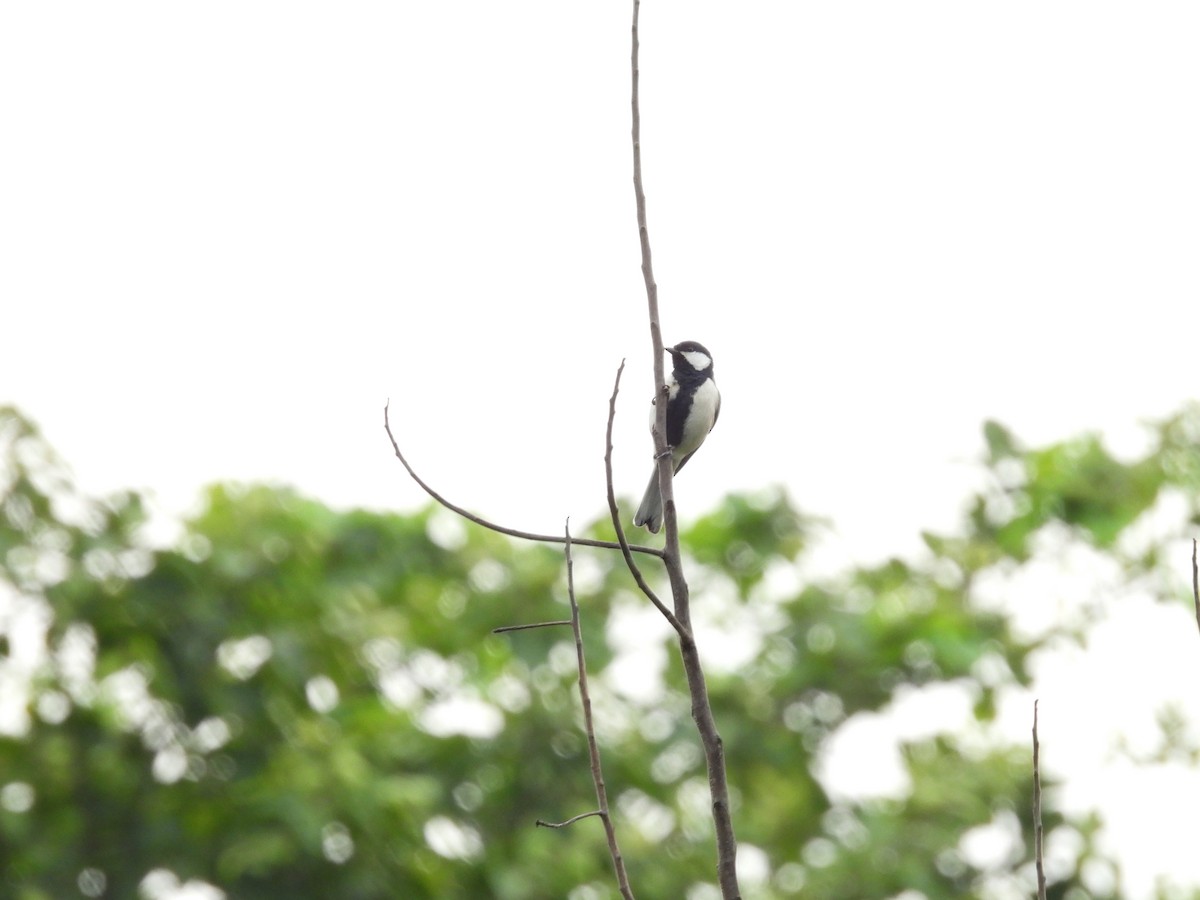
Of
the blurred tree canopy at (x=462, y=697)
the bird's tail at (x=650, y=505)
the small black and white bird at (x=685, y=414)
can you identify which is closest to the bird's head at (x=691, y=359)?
the small black and white bird at (x=685, y=414)

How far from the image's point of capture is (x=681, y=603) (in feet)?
7.64

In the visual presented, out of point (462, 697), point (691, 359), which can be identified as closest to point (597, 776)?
point (691, 359)

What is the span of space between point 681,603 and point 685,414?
299 centimetres

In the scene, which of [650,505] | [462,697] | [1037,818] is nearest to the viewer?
[1037,818]

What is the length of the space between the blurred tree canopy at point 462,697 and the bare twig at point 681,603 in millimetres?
3862

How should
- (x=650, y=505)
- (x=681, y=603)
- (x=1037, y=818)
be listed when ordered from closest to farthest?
(x=1037, y=818) → (x=681, y=603) → (x=650, y=505)

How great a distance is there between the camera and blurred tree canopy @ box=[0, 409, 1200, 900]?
244 inches

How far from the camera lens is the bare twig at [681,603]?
210 cm

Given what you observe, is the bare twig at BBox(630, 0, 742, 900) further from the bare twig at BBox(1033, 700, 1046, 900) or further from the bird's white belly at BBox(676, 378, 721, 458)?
the bird's white belly at BBox(676, 378, 721, 458)

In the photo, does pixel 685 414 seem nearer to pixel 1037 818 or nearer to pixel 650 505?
pixel 650 505

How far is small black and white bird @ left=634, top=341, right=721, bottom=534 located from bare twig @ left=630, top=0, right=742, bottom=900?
2486 mm

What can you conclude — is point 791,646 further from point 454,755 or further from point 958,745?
point 454,755

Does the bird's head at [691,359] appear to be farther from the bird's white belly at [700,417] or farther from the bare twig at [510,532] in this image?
the bare twig at [510,532]

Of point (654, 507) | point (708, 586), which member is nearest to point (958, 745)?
point (708, 586)
